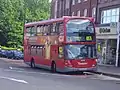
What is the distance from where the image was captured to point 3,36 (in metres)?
87.1

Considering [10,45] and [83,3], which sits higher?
[83,3]

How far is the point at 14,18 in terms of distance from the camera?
287ft

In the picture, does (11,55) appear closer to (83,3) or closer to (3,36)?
(83,3)

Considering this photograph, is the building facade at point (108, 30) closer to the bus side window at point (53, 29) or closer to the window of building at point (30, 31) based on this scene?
the window of building at point (30, 31)

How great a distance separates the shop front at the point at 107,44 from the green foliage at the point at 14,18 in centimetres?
3806

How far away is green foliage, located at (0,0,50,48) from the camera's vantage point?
84.7 m

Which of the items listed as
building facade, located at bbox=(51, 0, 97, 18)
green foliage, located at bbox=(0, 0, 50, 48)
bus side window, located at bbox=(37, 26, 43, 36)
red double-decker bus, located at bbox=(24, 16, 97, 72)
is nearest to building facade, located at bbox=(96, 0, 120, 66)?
building facade, located at bbox=(51, 0, 97, 18)

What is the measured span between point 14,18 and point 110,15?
4403 cm

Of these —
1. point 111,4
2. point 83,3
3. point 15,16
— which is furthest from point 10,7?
point 111,4

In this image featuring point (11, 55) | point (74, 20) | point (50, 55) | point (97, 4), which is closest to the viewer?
point (74, 20)

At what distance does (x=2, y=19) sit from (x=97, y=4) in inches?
1583

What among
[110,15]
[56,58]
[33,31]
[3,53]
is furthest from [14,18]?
[56,58]

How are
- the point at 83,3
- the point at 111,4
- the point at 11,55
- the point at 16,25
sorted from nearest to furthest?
the point at 111,4, the point at 83,3, the point at 11,55, the point at 16,25

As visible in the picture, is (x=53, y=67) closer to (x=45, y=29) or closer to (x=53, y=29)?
(x=53, y=29)
